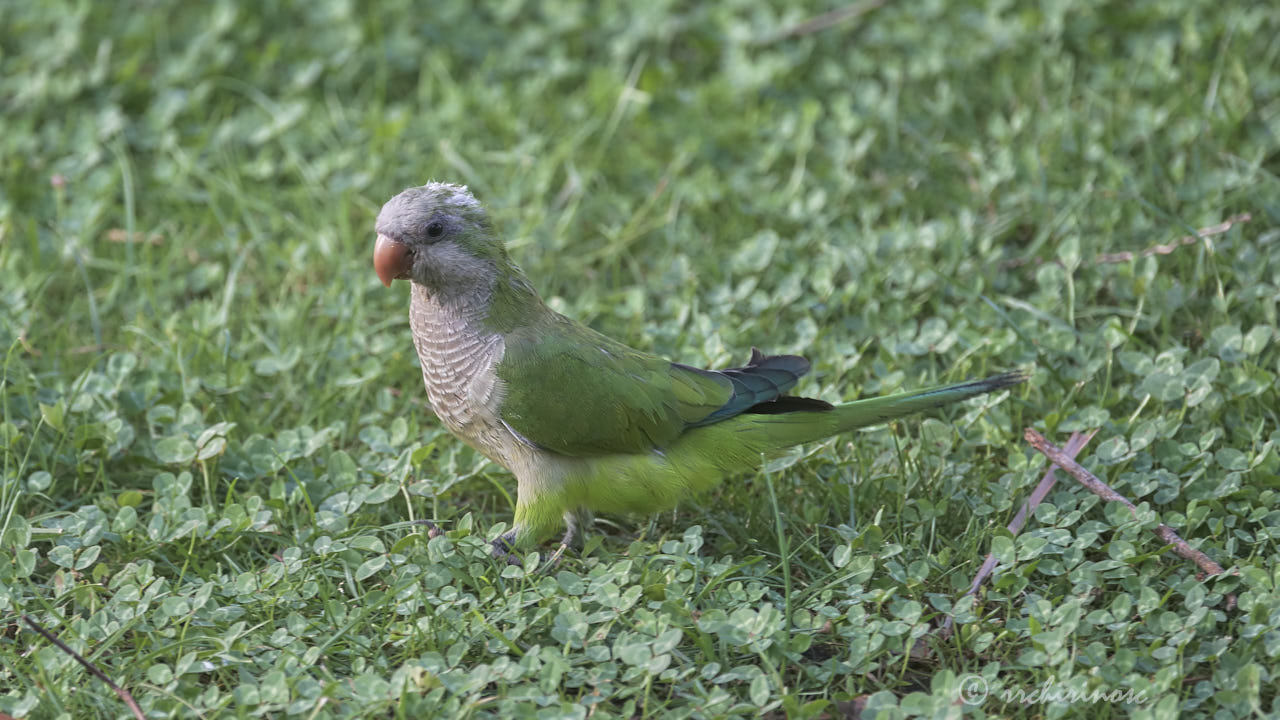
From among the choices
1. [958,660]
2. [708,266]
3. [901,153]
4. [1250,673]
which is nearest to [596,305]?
[708,266]

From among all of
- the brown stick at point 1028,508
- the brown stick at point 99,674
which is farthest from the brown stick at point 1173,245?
the brown stick at point 99,674

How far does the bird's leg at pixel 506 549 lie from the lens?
301 centimetres

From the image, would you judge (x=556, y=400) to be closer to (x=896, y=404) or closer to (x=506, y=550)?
(x=506, y=550)

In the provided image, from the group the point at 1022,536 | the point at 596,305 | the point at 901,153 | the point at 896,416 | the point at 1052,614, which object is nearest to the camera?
the point at 1052,614

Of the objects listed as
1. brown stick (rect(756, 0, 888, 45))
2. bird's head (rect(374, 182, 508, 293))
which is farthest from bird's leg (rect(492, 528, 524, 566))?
brown stick (rect(756, 0, 888, 45))

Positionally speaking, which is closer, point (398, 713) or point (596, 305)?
point (398, 713)

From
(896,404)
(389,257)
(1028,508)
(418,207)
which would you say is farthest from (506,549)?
(1028,508)

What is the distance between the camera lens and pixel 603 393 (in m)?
3.03

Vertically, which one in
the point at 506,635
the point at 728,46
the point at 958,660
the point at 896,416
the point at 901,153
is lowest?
the point at 958,660

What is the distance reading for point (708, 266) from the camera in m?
4.23

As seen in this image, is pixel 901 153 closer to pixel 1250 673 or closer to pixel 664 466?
pixel 664 466

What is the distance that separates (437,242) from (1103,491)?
1.81m

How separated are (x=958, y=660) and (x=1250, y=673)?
593 millimetres

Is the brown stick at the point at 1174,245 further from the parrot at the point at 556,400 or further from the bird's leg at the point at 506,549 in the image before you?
the bird's leg at the point at 506,549
